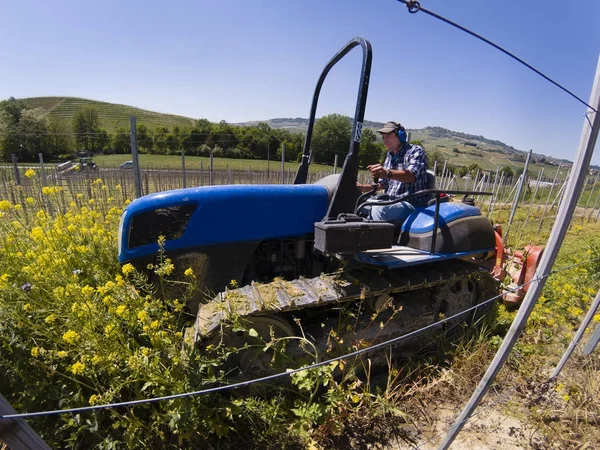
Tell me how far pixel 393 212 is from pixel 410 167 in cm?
41

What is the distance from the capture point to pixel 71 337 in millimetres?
1779

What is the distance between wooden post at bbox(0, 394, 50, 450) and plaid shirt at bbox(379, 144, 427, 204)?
9.21 feet

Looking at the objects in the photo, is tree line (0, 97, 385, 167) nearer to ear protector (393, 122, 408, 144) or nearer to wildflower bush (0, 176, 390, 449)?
ear protector (393, 122, 408, 144)

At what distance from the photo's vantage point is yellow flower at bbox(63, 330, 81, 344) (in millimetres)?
1756

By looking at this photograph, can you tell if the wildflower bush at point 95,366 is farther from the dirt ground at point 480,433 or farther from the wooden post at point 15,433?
the dirt ground at point 480,433

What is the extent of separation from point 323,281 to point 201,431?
1.18 meters

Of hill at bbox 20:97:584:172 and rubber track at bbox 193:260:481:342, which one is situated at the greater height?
hill at bbox 20:97:584:172

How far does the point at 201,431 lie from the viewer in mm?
1984

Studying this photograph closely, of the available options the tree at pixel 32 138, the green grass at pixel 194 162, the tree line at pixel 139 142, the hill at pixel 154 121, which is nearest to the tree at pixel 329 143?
the tree line at pixel 139 142

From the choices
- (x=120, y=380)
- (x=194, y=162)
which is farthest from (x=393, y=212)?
(x=194, y=162)

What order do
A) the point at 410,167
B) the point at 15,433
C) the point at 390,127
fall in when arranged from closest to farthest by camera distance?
the point at 15,433, the point at 410,167, the point at 390,127

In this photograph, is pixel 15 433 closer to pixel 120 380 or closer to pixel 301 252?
pixel 120 380

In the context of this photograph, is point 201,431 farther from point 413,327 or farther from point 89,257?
point 89,257

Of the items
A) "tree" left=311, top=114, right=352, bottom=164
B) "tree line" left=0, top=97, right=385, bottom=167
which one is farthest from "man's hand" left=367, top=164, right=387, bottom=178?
"tree line" left=0, top=97, right=385, bottom=167
